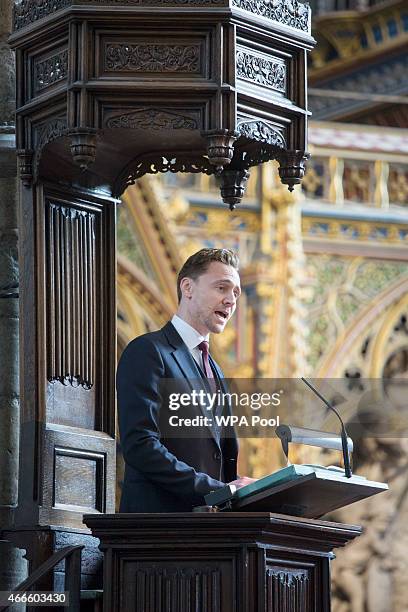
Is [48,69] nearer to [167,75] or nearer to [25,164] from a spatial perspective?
[25,164]

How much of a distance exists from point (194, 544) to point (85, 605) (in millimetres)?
606

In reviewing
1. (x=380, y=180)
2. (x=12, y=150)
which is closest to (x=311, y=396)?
(x=380, y=180)

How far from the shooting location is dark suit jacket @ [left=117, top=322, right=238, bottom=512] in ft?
14.7

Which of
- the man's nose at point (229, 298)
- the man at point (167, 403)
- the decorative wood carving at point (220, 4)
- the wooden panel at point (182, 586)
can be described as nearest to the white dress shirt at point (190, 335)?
the man at point (167, 403)

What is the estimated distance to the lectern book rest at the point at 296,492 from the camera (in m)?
4.21

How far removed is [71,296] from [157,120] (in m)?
0.74

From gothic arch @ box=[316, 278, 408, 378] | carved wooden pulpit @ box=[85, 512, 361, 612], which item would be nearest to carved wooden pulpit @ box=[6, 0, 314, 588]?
carved wooden pulpit @ box=[85, 512, 361, 612]

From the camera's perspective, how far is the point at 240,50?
4773 mm

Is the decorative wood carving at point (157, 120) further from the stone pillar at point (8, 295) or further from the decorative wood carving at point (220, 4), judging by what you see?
the stone pillar at point (8, 295)

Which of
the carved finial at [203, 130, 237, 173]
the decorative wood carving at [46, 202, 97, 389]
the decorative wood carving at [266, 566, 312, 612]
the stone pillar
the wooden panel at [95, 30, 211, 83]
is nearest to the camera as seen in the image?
the decorative wood carving at [266, 566, 312, 612]

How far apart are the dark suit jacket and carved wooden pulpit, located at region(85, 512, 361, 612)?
7.8 inches

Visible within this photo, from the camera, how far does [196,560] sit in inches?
169

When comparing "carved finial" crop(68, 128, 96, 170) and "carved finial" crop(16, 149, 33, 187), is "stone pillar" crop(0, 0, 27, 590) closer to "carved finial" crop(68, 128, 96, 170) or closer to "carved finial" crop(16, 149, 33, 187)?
"carved finial" crop(16, 149, 33, 187)

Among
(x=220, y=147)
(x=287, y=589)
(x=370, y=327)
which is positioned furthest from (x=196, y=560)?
(x=370, y=327)
